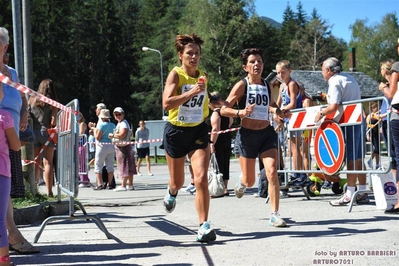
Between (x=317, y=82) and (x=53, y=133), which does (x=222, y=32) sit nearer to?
(x=317, y=82)

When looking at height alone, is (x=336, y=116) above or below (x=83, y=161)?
above

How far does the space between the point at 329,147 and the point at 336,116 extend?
0.48 m

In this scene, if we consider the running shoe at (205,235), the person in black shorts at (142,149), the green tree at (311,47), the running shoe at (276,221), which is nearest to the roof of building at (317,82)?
the green tree at (311,47)

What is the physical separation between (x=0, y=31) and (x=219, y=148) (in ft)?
25.3

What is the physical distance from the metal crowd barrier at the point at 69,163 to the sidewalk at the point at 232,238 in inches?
9.4

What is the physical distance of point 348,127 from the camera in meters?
9.60

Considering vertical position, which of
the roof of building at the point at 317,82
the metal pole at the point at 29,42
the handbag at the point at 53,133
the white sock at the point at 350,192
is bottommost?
the white sock at the point at 350,192

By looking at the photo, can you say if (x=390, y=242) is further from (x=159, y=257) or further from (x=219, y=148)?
(x=219, y=148)

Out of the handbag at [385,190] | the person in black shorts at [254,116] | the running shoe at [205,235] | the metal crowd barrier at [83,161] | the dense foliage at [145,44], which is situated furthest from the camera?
the dense foliage at [145,44]

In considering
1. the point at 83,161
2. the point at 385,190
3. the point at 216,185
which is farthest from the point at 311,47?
the point at 385,190

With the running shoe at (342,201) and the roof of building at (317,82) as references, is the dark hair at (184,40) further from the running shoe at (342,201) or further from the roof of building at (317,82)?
the roof of building at (317,82)

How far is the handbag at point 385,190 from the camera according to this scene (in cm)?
851

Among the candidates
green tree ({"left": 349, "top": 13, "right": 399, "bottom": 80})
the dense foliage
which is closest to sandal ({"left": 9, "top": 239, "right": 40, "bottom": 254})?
the dense foliage

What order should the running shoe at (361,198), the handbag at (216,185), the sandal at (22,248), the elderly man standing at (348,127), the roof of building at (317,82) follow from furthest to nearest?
the roof of building at (317,82)
the handbag at (216,185)
the running shoe at (361,198)
the elderly man standing at (348,127)
the sandal at (22,248)
